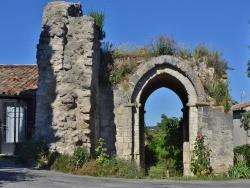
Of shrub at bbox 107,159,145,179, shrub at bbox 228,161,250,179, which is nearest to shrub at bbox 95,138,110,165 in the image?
shrub at bbox 107,159,145,179

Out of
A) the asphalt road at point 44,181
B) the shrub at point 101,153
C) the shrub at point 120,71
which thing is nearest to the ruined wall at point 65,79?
the shrub at point 101,153

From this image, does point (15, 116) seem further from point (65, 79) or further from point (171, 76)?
point (171, 76)

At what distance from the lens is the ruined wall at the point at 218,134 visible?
1617cm

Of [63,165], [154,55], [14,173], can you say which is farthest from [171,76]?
[14,173]

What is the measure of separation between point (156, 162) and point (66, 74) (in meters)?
13.6

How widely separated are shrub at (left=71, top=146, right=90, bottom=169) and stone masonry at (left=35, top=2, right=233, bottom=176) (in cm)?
44

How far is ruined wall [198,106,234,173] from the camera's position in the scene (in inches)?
637

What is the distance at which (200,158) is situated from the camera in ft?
52.0

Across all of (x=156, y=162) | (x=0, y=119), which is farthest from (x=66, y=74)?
(x=156, y=162)

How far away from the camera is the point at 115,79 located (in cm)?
A: 1664

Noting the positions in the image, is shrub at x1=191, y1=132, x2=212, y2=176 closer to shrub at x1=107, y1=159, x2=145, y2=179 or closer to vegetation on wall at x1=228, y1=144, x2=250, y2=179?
vegetation on wall at x1=228, y1=144, x2=250, y2=179

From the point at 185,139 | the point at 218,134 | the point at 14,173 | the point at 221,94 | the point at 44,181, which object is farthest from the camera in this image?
the point at 185,139

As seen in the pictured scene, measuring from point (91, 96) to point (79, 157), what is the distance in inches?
91.2

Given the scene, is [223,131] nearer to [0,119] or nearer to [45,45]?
[45,45]
